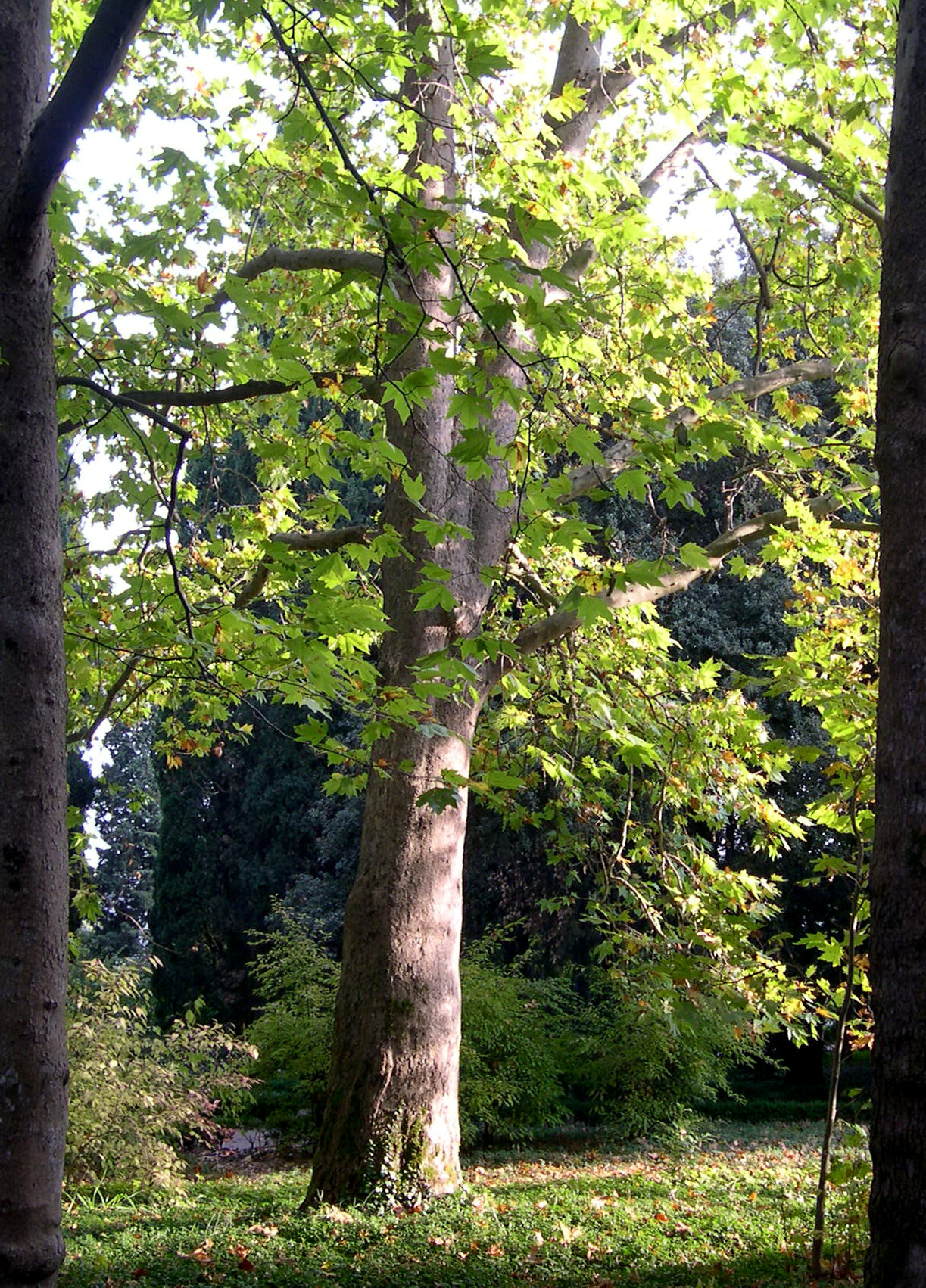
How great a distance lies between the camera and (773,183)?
746 cm

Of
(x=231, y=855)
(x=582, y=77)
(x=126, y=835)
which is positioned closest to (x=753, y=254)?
(x=582, y=77)

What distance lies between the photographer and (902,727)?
2.52 metres

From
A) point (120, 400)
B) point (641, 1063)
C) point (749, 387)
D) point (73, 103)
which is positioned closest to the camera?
point (73, 103)

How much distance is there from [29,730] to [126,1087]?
662 cm

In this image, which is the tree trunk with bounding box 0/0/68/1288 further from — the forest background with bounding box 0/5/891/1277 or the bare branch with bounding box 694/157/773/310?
the bare branch with bounding box 694/157/773/310

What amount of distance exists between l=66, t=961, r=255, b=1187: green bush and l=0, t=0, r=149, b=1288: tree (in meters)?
5.99

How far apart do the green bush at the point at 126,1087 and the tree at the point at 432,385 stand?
7.54 feet

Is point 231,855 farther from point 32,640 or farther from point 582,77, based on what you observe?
point 32,640

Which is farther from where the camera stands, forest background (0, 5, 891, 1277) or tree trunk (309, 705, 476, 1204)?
tree trunk (309, 705, 476, 1204)

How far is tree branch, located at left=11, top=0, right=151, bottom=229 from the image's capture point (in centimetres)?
279

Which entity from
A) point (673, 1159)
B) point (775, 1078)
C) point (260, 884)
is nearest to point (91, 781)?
point (260, 884)

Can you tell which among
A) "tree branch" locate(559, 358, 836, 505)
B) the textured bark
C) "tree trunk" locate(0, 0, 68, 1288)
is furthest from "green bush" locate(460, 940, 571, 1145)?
the textured bark

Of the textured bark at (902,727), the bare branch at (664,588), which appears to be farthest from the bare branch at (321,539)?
the textured bark at (902,727)

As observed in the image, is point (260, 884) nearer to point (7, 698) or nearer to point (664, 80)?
point (664, 80)
